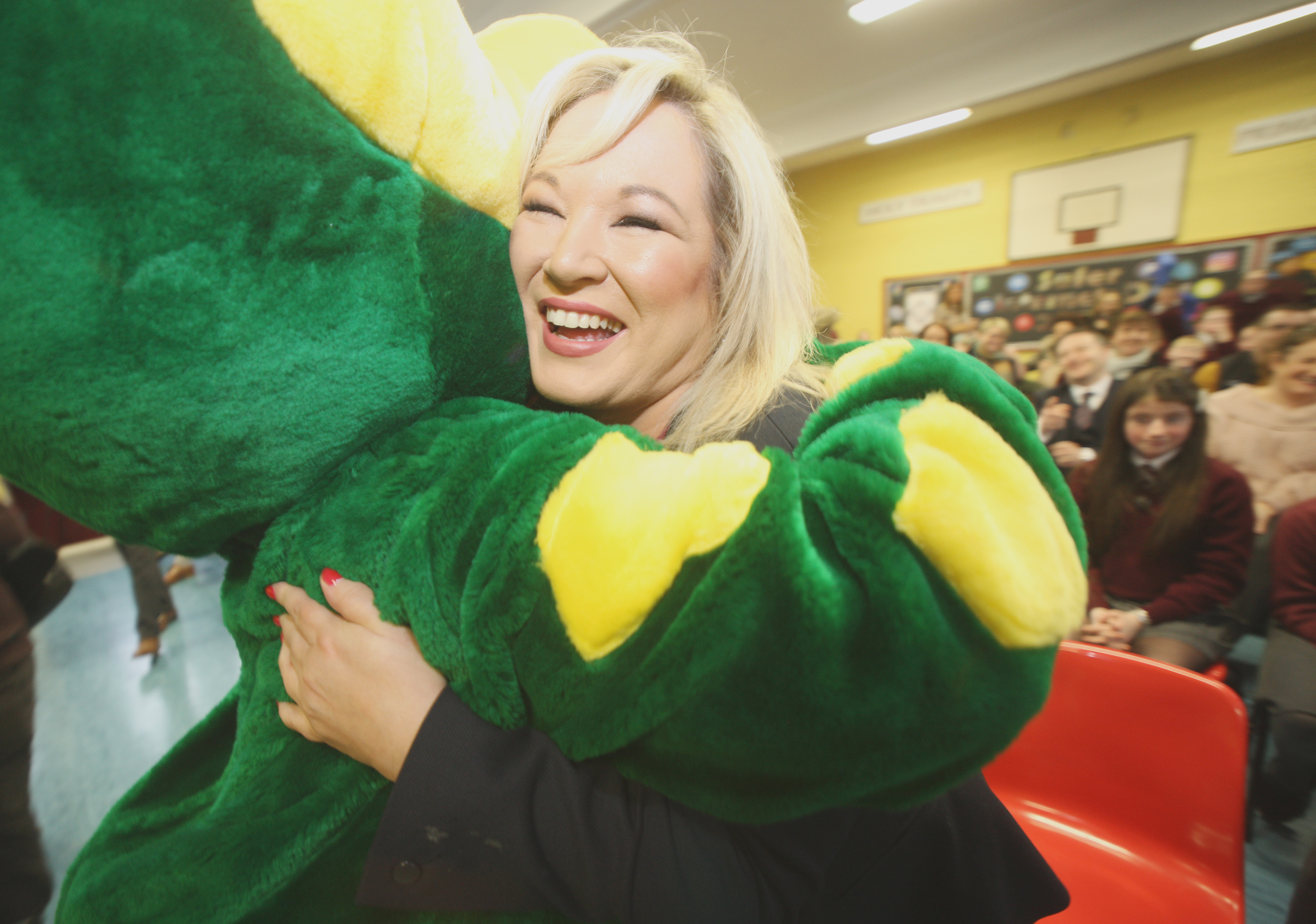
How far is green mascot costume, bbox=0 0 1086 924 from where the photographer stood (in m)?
0.37

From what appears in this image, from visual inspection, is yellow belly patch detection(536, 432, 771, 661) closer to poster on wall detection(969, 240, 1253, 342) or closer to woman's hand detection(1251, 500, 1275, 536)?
woman's hand detection(1251, 500, 1275, 536)

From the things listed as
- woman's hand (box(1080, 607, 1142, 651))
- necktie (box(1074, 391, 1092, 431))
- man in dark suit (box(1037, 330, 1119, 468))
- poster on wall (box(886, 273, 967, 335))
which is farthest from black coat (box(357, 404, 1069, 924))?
poster on wall (box(886, 273, 967, 335))

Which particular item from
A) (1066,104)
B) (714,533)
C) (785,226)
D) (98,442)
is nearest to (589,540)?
(714,533)

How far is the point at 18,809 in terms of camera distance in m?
1.39

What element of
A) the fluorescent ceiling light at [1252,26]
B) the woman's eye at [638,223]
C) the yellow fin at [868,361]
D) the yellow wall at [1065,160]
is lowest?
the yellow fin at [868,361]

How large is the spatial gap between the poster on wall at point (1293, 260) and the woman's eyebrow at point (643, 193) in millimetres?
4694

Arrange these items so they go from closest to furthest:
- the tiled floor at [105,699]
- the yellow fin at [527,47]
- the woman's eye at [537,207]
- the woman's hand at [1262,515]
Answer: the yellow fin at [527,47] → the woman's eye at [537,207] → the tiled floor at [105,699] → the woman's hand at [1262,515]

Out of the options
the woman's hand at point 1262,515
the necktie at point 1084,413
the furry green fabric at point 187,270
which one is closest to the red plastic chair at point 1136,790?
the furry green fabric at point 187,270

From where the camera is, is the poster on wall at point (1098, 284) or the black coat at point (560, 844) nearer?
the black coat at point (560, 844)

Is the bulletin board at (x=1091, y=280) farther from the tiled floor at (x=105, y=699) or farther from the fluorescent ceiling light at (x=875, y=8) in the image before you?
the tiled floor at (x=105, y=699)

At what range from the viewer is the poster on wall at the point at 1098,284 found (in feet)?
13.3

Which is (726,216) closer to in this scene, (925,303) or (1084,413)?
(1084,413)

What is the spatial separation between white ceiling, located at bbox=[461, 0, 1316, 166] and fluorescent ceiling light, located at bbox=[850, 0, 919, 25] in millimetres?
72

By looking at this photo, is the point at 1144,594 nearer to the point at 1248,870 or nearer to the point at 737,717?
the point at 1248,870
